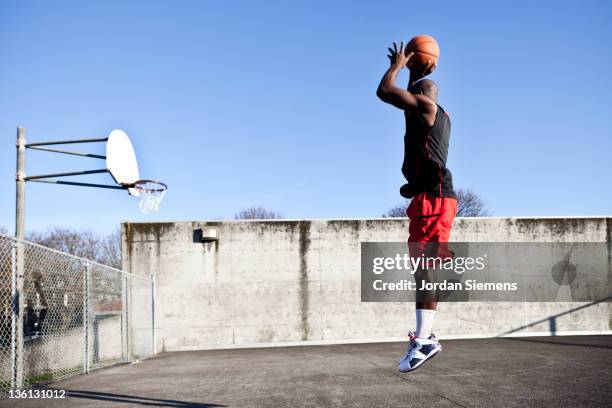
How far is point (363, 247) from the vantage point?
656 inches

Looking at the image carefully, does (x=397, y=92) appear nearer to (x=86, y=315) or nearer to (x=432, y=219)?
(x=432, y=219)

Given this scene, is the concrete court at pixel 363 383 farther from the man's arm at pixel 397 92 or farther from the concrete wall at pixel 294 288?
the concrete wall at pixel 294 288

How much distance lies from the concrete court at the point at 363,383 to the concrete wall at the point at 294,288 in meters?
4.80

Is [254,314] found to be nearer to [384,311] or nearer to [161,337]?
[161,337]

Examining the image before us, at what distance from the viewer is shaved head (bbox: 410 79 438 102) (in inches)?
125

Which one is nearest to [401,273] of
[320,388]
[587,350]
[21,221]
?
[587,350]

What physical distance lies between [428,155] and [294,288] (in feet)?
44.9

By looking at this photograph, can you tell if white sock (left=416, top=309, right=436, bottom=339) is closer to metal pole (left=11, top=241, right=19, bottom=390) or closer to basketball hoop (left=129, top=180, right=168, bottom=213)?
metal pole (left=11, top=241, right=19, bottom=390)

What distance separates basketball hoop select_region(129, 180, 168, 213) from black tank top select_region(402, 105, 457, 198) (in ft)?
30.1

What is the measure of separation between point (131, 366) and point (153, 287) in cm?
424

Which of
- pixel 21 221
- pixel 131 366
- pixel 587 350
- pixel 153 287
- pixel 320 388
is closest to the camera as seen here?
pixel 320 388

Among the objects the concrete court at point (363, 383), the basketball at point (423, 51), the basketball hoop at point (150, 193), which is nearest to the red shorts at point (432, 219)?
the basketball at point (423, 51)

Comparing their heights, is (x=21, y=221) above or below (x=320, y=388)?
above

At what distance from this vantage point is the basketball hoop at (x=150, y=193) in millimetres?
11617
